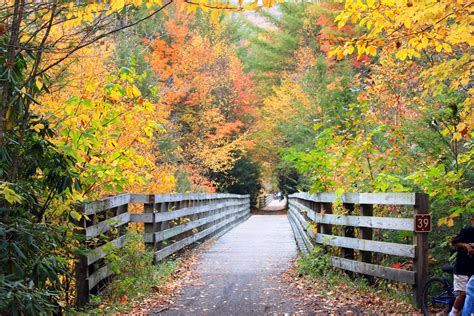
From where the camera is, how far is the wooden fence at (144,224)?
20.3 ft

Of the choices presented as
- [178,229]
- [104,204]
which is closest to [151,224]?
[178,229]

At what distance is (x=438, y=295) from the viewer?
590 cm

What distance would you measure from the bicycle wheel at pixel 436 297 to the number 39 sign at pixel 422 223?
1.88 feet

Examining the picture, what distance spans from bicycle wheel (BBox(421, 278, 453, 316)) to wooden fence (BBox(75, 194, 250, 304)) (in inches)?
141

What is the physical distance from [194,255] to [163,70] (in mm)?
16705

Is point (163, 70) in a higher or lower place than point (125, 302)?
higher

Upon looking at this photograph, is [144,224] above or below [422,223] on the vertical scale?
below

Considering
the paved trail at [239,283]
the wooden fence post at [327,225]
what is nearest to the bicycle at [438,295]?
the paved trail at [239,283]

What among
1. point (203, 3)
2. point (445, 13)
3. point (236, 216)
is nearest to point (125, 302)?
point (203, 3)

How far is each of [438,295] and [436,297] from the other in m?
0.10

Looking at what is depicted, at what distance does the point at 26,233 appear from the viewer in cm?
405

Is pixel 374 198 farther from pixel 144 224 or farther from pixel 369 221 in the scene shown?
pixel 144 224

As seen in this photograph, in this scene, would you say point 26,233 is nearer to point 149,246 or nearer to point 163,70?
point 149,246

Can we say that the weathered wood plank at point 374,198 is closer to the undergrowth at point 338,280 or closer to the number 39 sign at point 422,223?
the number 39 sign at point 422,223
